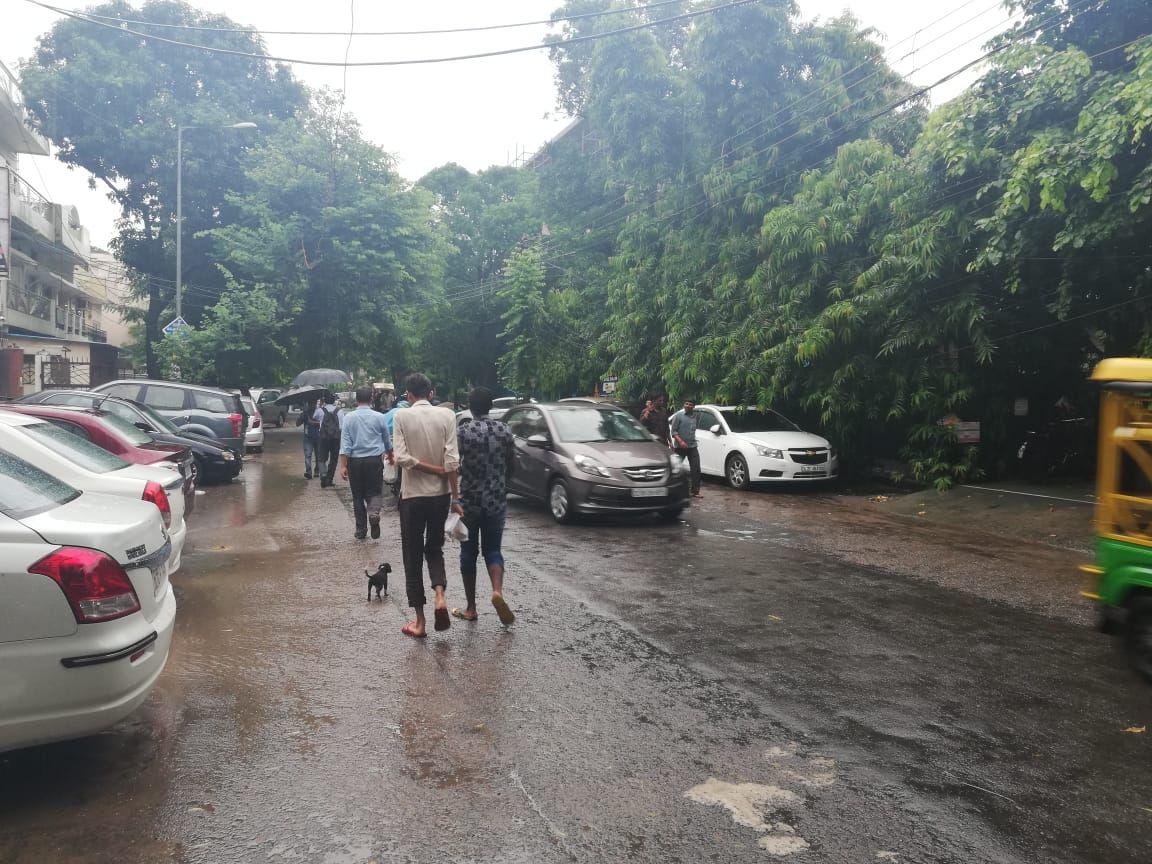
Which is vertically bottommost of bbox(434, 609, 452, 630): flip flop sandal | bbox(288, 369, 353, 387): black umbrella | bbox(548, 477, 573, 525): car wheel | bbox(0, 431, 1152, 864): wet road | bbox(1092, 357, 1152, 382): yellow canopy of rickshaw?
bbox(0, 431, 1152, 864): wet road

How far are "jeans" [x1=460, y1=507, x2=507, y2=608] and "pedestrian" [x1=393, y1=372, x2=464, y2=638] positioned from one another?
28cm

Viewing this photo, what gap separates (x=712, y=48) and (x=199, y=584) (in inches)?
672

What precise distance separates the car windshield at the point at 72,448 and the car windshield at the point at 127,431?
258 cm

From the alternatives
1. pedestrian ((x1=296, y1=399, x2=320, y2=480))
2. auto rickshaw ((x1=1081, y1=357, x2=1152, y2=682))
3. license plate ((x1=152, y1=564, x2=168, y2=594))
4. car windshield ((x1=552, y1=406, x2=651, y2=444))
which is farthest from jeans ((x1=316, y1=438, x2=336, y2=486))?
auto rickshaw ((x1=1081, y1=357, x2=1152, y2=682))

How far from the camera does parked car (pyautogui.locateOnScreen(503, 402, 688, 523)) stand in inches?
444

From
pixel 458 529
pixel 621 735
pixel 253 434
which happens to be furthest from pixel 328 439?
pixel 621 735

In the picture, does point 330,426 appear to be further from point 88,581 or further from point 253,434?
point 88,581

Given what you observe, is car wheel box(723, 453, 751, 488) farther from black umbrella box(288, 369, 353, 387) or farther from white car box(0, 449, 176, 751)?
black umbrella box(288, 369, 353, 387)

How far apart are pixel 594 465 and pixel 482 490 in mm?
4905

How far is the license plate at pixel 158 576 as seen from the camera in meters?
4.27

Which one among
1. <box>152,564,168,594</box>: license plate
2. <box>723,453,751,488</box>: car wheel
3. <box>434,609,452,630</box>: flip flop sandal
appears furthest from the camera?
<box>723,453,751,488</box>: car wheel

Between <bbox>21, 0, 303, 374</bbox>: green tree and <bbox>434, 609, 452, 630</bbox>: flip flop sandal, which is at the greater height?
<bbox>21, 0, 303, 374</bbox>: green tree

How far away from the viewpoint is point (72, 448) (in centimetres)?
700

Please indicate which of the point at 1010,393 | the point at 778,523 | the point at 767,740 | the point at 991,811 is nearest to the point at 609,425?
the point at 778,523
